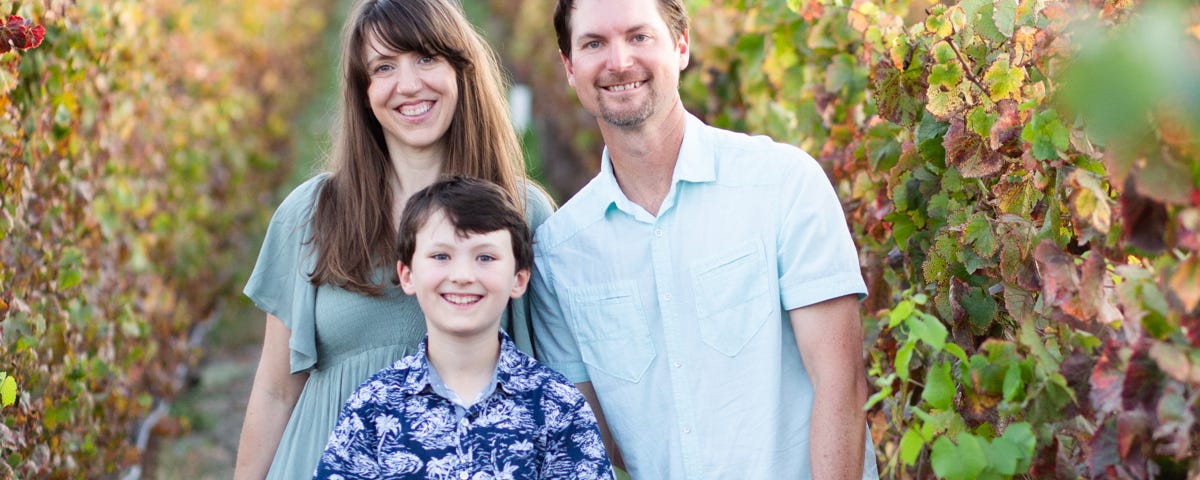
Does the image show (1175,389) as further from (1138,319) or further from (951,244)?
(951,244)

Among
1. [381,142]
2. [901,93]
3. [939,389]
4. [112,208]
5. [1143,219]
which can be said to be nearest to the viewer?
[1143,219]

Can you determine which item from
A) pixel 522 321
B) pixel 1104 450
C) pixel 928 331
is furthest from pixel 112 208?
pixel 1104 450

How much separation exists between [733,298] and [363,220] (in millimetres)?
861

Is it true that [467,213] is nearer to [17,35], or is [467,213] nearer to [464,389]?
[464,389]

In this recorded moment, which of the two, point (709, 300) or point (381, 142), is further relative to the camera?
point (381, 142)

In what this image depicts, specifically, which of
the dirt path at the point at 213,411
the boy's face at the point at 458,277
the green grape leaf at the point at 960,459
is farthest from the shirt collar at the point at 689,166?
the dirt path at the point at 213,411

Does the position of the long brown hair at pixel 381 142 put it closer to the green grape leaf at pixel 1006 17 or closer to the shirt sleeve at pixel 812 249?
the shirt sleeve at pixel 812 249

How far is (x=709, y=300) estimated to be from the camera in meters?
2.45

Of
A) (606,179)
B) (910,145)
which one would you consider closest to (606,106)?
(606,179)

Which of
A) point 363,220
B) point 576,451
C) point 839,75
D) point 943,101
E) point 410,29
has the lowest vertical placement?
point 576,451

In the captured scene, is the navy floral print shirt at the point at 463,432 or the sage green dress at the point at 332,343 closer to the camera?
the navy floral print shirt at the point at 463,432

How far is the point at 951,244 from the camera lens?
7.93ft

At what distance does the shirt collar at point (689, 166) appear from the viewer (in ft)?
8.18

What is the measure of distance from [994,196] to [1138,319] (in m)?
0.90
